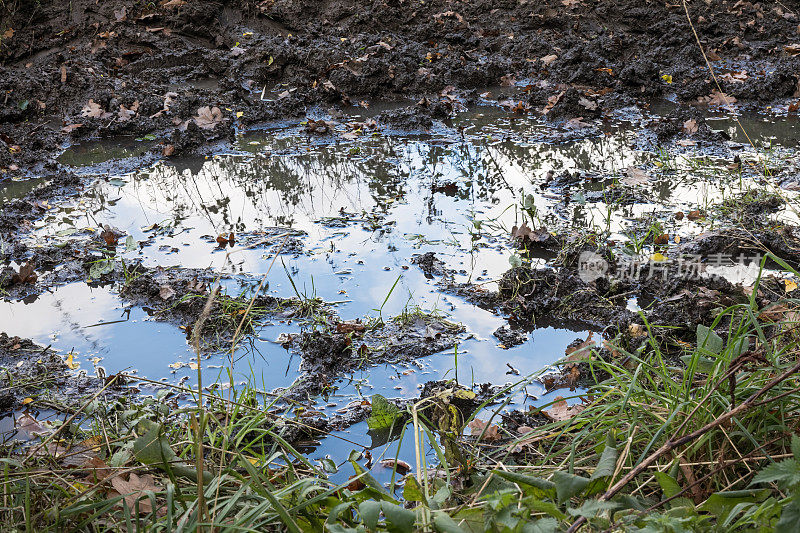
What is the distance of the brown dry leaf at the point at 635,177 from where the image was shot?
526 cm

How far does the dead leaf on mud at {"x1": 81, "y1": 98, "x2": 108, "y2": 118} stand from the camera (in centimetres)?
697

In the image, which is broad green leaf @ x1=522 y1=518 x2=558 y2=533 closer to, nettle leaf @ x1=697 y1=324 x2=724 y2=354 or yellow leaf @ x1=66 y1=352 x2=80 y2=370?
nettle leaf @ x1=697 y1=324 x2=724 y2=354

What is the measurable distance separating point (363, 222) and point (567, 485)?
3451mm

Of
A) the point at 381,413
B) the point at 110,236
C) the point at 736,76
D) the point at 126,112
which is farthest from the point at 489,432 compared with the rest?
the point at 736,76

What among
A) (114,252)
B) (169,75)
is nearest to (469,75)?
(169,75)

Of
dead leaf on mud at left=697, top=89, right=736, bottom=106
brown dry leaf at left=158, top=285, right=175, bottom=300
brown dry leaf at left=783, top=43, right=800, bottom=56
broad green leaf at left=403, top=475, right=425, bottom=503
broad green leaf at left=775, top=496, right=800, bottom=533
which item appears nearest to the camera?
→ broad green leaf at left=775, top=496, right=800, bottom=533

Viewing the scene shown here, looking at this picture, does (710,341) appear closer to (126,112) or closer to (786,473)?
(786,473)

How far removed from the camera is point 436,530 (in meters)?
1.59

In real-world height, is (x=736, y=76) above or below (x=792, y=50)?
below

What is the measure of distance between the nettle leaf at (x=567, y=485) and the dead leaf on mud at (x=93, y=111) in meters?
6.86

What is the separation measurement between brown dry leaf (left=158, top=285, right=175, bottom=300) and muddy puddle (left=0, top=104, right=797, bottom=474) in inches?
5.5

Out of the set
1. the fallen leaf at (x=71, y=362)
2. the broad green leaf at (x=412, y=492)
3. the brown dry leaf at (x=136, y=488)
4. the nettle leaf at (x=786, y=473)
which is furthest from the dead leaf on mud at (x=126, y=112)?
the nettle leaf at (x=786, y=473)

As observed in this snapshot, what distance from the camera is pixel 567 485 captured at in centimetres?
161

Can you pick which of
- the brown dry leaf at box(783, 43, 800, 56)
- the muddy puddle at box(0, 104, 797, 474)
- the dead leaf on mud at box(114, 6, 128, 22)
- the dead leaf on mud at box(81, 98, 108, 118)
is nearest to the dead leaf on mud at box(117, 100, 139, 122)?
the dead leaf on mud at box(81, 98, 108, 118)
